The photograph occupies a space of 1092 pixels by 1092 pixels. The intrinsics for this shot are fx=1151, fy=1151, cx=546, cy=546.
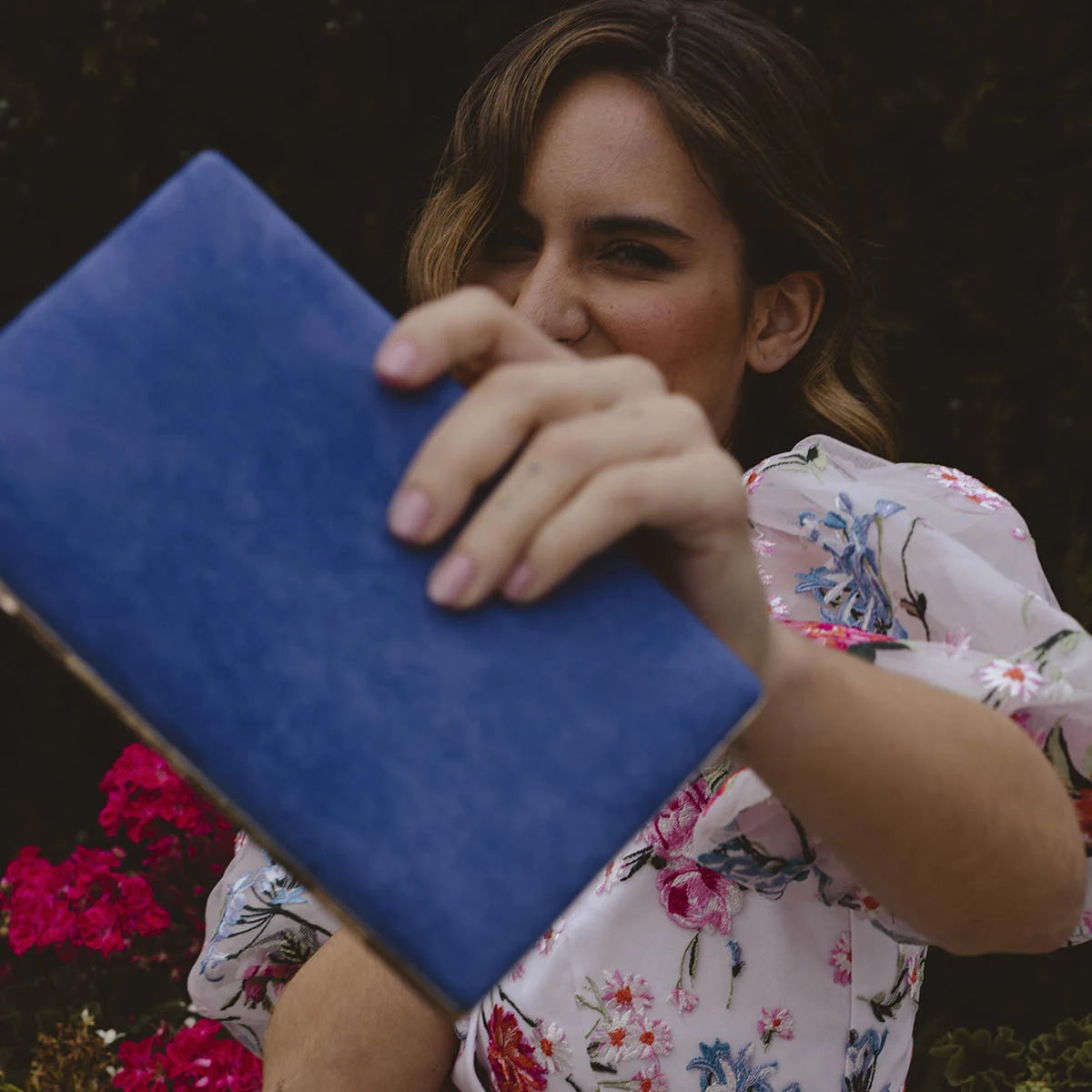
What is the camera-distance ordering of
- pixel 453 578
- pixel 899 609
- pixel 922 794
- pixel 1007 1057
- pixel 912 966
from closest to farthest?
pixel 453 578, pixel 922 794, pixel 899 609, pixel 912 966, pixel 1007 1057

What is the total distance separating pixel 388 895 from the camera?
650mm

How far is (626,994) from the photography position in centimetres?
117

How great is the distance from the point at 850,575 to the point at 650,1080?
1.81 ft

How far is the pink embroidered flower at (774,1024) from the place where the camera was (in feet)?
3.84

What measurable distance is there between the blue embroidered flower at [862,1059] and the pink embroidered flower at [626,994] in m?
0.23

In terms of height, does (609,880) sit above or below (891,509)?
below

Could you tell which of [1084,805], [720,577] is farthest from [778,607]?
[720,577]

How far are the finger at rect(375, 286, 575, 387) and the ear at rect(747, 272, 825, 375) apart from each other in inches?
37.8

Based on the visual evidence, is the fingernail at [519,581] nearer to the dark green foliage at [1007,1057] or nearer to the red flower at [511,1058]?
the red flower at [511,1058]

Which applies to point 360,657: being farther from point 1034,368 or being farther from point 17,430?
point 1034,368

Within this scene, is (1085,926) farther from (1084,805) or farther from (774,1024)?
(774,1024)

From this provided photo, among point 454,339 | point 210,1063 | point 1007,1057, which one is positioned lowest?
point 1007,1057

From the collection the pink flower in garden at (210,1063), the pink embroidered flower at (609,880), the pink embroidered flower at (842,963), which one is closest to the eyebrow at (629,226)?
the pink embroidered flower at (609,880)

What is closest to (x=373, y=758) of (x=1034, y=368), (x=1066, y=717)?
(x=1066, y=717)
